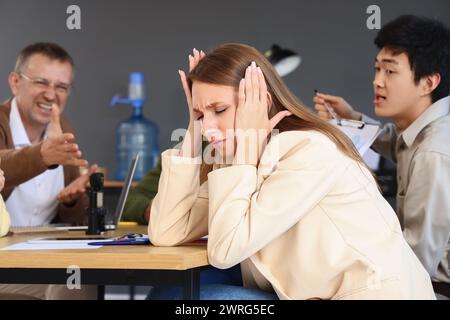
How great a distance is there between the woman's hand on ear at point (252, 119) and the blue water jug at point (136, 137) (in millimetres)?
3256

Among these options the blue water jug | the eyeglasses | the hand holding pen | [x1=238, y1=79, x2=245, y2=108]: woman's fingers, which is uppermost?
[x1=238, y1=79, x2=245, y2=108]: woman's fingers

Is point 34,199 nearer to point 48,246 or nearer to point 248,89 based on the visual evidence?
point 48,246

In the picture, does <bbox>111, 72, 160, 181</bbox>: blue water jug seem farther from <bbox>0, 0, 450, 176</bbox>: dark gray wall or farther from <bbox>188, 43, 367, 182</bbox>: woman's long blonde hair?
<bbox>188, 43, 367, 182</bbox>: woman's long blonde hair

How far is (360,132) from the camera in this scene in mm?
2496

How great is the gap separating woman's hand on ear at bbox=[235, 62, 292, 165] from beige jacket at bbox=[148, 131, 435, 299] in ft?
0.12

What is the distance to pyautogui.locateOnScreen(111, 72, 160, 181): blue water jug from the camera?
16.1ft

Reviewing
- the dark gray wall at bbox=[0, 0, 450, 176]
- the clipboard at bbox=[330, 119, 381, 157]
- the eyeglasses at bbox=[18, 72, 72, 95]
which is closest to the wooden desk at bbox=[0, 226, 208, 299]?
the clipboard at bbox=[330, 119, 381, 157]

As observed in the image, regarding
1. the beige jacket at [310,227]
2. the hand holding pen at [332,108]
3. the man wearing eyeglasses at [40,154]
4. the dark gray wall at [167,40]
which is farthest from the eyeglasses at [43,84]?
the dark gray wall at [167,40]

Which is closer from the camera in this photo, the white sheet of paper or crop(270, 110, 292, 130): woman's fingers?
the white sheet of paper

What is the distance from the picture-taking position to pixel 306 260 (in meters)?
1.58

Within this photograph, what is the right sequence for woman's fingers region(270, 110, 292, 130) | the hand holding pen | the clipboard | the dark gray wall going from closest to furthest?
woman's fingers region(270, 110, 292, 130) < the clipboard < the hand holding pen < the dark gray wall

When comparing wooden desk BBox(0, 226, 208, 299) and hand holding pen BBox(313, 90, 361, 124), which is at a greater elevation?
hand holding pen BBox(313, 90, 361, 124)

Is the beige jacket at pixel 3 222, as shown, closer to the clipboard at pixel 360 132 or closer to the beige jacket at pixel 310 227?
the beige jacket at pixel 310 227

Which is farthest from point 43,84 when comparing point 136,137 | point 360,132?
point 136,137
